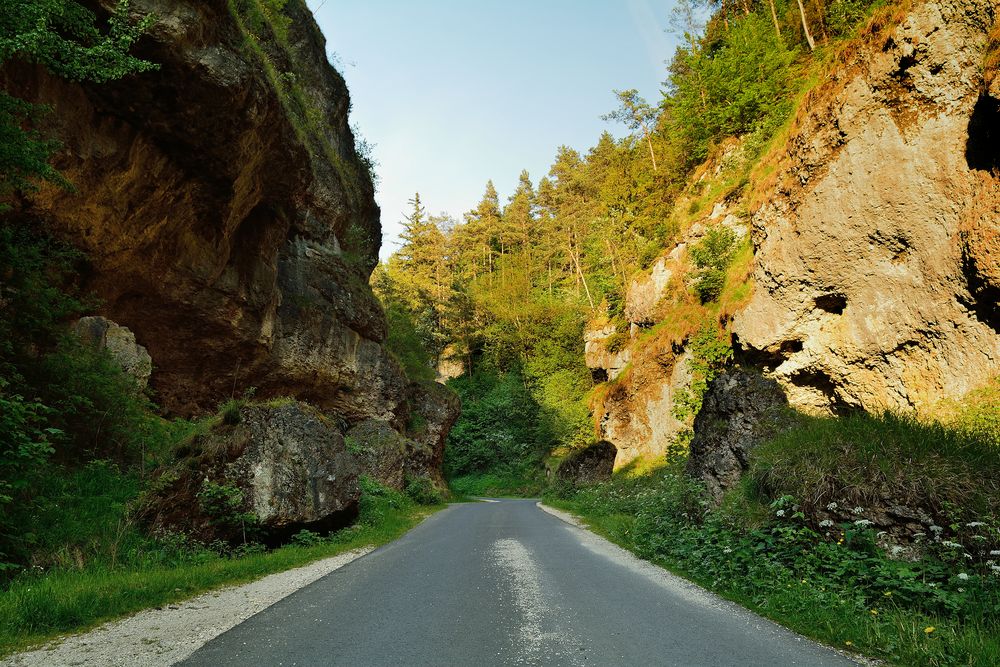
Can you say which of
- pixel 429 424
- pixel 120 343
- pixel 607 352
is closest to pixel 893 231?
pixel 120 343

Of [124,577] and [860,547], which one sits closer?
[860,547]

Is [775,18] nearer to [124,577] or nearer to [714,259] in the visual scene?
[714,259]

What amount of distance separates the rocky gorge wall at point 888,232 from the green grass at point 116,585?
37.1 ft

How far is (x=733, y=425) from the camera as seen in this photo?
39.2 ft

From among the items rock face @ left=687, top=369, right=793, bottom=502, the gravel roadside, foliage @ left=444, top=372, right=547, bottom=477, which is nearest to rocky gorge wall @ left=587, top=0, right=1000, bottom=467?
rock face @ left=687, top=369, right=793, bottom=502

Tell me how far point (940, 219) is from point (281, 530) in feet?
43.7

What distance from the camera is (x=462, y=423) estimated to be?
151 ft

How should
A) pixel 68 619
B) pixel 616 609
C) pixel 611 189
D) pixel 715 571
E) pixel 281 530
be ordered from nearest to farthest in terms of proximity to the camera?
pixel 68 619 < pixel 616 609 < pixel 715 571 < pixel 281 530 < pixel 611 189

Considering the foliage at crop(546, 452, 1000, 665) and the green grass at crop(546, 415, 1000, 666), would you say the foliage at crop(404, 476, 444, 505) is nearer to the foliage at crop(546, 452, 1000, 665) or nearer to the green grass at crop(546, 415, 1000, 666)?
the green grass at crop(546, 415, 1000, 666)

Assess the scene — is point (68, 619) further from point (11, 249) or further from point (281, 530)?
point (11, 249)

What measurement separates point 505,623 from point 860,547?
14.3ft

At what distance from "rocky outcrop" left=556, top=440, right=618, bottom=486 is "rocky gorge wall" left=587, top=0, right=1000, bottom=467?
41.8 ft

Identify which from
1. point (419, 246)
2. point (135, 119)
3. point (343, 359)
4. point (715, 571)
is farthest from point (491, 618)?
point (419, 246)

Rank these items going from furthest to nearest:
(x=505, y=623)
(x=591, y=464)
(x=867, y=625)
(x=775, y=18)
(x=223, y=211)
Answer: (x=591, y=464)
(x=775, y=18)
(x=223, y=211)
(x=505, y=623)
(x=867, y=625)
